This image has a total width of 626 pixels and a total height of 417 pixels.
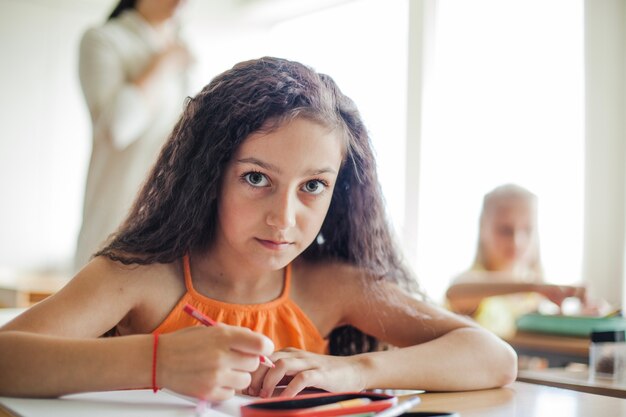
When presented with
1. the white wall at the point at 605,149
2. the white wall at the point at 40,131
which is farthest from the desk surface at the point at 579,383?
the white wall at the point at 40,131

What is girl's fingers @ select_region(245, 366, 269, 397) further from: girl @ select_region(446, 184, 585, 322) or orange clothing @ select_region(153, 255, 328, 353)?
girl @ select_region(446, 184, 585, 322)

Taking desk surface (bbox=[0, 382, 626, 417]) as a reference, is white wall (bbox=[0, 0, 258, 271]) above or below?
above

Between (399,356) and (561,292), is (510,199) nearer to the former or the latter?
(561,292)

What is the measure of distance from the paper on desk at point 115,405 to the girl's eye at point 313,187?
0.31 m

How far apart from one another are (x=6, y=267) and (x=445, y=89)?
9.10 ft

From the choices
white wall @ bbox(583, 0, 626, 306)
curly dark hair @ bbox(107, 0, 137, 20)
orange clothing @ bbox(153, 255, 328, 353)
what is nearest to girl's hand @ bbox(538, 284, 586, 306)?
orange clothing @ bbox(153, 255, 328, 353)

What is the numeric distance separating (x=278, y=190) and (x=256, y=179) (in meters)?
0.04

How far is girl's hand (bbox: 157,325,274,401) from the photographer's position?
0.78 meters

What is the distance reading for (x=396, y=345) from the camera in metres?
1.31

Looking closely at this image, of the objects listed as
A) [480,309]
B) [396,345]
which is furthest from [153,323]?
[480,309]

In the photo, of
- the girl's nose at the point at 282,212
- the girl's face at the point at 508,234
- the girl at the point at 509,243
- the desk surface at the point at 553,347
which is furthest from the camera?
the girl's face at the point at 508,234

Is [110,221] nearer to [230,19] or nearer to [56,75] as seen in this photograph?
[56,75]

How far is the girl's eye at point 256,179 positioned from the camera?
3.42 feet

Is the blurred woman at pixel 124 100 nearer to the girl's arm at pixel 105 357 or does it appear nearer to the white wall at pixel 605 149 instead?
the girl's arm at pixel 105 357
